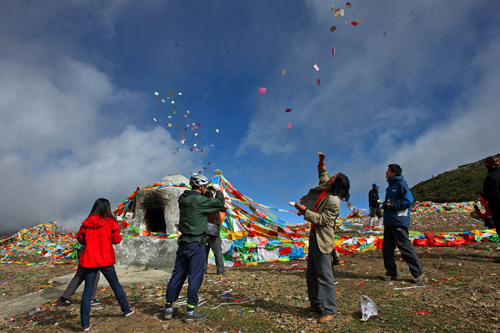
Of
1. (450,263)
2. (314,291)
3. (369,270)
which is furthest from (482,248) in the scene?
(314,291)

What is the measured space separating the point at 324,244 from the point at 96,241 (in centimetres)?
301

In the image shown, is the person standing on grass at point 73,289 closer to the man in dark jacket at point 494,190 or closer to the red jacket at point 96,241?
the red jacket at point 96,241

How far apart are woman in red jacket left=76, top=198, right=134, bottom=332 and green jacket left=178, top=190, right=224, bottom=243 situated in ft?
3.26

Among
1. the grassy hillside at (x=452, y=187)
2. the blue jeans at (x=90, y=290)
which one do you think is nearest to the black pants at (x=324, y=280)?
the blue jeans at (x=90, y=290)

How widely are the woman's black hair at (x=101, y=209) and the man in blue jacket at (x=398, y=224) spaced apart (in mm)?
4462

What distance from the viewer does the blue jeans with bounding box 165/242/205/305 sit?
12.4 feet

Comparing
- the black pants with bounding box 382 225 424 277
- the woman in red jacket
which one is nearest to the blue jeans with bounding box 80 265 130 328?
the woman in red jacket

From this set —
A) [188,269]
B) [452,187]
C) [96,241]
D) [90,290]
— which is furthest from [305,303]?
[452,187]

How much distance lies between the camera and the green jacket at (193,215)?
387 cm

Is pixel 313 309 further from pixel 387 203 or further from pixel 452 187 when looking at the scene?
pixel 452 187

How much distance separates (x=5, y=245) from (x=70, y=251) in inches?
262

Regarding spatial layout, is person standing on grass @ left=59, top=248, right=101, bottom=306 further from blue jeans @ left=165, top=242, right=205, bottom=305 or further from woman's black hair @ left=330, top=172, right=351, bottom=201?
woman's black hair @ left=330, top=172, right=351, bottom=201

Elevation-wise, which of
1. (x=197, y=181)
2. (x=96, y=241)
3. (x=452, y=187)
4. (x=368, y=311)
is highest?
(x=452, y=187)

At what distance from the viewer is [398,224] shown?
15.8ft
